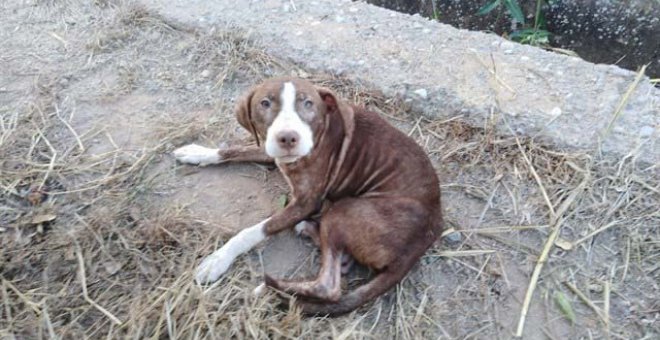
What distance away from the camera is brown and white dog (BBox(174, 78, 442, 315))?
10.3 feet

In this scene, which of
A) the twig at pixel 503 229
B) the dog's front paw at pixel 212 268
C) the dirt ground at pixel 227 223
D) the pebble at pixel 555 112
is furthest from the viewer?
the pebble at pixel 555 112

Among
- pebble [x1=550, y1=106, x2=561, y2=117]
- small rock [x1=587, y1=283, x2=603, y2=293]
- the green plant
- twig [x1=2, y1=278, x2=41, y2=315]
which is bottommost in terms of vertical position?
twig [x1=2, y1=278, x2=41, y2=315]

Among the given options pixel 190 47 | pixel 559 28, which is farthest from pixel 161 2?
pixel 559 28

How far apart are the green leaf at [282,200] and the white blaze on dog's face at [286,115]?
0.43 meters

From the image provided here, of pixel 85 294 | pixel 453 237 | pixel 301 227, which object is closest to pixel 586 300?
pixel 453 237

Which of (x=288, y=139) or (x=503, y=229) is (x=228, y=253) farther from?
(x=503, y=229)

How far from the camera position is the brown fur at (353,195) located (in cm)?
315

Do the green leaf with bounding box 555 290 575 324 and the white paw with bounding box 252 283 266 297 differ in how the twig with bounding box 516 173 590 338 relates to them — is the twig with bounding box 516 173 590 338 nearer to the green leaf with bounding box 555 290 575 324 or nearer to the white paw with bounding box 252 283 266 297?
the green leaf with bounding box 555 290 575 324

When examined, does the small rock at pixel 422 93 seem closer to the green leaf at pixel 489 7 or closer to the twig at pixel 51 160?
the green leaf at pixel 489 7

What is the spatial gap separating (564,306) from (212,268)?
76.0 inches

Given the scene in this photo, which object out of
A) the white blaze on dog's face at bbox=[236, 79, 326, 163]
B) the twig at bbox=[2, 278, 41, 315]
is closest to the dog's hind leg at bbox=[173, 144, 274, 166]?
the white blaze on dog's face at bbox=[236, 79, 326, 163]

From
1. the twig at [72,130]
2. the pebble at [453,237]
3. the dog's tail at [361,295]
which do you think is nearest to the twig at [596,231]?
the pebble at [453,237]

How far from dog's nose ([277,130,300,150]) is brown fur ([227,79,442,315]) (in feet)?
0.64

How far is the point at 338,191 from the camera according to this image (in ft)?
11.8
